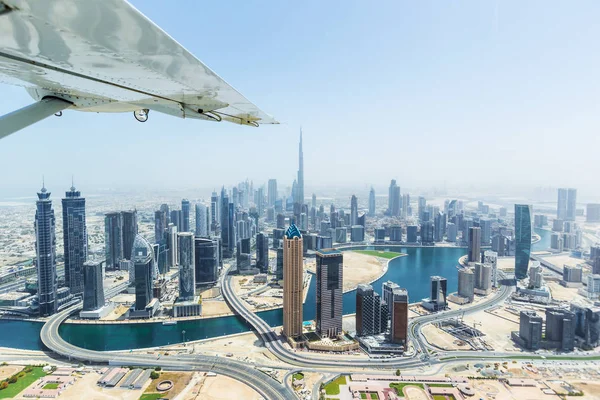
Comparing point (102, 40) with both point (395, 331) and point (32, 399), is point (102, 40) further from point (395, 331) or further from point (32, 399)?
point (395, 331)

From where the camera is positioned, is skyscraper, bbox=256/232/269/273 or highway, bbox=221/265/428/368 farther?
skyscraper, bbox=256/232/269/273

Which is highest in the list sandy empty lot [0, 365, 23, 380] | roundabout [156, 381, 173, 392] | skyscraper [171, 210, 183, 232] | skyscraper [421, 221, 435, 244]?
skyscraper [171, 210, 183, 232]

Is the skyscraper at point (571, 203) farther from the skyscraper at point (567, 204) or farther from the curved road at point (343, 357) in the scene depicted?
the curved road at point (343, 357)

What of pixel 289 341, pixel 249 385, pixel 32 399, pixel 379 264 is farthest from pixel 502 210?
pixel 32 399

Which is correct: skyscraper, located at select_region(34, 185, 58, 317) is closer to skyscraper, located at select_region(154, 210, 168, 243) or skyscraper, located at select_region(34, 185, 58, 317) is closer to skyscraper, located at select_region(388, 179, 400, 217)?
skyscraper, located at select_region(154, 210, 168, 243)

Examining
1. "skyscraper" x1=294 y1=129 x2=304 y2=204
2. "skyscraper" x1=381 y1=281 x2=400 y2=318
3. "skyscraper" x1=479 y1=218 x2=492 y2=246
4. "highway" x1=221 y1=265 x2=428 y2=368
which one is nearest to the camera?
"highway" x1=221 y1=265 x2=428 y2=368

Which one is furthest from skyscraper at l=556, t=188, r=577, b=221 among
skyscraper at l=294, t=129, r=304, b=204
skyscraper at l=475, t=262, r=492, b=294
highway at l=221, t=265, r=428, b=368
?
highway at l=221, t=265, r=428, b=368
